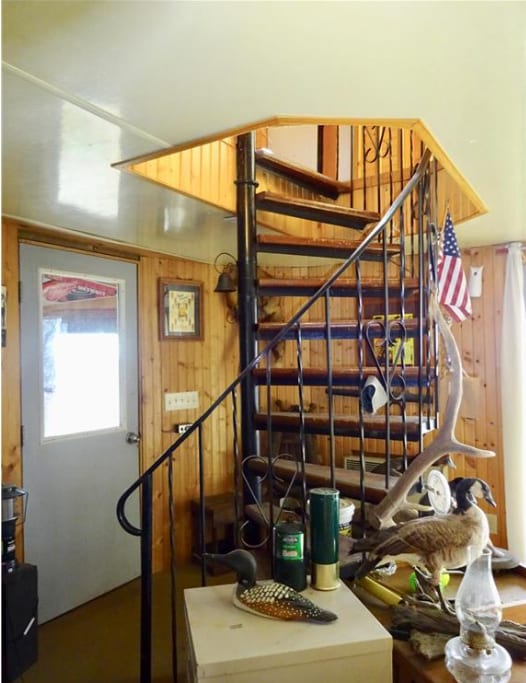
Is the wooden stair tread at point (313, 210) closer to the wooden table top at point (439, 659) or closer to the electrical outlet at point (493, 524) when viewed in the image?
the wooden table top at point (439, 659)

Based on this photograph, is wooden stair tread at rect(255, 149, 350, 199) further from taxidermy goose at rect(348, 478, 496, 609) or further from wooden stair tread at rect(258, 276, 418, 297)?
taxidermy goose at rect(348, 478, 496, 609)

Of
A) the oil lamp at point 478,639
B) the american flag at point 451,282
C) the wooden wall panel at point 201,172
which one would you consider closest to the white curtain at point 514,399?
the american flag at point 451,282

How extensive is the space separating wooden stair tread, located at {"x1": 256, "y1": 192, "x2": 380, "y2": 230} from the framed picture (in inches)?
54.7

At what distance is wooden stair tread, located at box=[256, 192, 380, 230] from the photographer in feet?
8.09

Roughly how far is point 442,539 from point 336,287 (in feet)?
3.93

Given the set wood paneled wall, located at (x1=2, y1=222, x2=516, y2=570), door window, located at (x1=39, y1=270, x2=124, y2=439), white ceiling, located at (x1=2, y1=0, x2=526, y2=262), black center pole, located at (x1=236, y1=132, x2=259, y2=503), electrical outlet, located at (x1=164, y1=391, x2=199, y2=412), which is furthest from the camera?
electrical outlet, located at (x1=164, y1=391, x2=199, y2=412)

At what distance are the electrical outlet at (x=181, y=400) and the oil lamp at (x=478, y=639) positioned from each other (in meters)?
2.68

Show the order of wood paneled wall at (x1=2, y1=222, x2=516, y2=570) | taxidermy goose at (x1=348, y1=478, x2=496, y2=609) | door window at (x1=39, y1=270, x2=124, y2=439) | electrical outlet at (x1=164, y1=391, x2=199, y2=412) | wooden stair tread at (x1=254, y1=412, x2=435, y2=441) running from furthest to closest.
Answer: electrical outlet at (x1=164, y1=391, x2=199, y2=412) → wood paneled wall at (x1=2, y1=222, x2=516, y2=570) → door window at (x1=39, y1=270, x2=124, y2=439) → wooden stair tread at (x1=254, y1=412, x2=435, y2=441) → taxidermy goose at (x1=348, y1=478, x2=496, y2=609)

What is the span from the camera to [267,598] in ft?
4.34

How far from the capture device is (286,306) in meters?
4.18

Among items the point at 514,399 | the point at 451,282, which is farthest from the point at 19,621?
the point at 514,399

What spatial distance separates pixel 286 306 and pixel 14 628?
9.51ft

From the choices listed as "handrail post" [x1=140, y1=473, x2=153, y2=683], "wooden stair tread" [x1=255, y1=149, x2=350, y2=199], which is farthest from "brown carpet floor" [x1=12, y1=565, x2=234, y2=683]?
"wooden stair tread" [x1=255, y1=149, x2=350, y2=199]

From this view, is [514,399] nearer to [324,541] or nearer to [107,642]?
[324,541]
